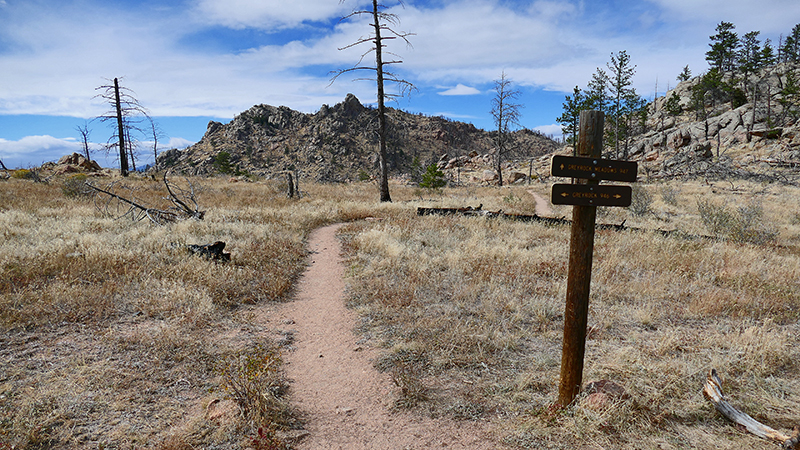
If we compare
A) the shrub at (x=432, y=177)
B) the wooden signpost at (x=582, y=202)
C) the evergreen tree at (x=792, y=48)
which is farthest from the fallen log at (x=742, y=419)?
the evergreen tree at (x=792, y=48)

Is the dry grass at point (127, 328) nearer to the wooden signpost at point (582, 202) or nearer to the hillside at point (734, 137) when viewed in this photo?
the wooden signpost at point (582, 202)

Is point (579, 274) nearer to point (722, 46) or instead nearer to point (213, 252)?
point (213, 252)

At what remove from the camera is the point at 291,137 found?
331 feet

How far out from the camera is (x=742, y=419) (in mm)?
3477

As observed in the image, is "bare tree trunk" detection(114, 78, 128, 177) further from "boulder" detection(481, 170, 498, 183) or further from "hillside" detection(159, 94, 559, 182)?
"hillside" detection(159, 94, 559, 182)

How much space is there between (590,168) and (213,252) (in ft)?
27.1

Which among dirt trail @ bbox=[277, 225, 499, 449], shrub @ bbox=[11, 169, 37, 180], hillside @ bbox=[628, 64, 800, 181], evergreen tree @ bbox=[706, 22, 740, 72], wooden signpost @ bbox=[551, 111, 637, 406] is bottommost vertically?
dirt trail @ bbox=[277, 225, 499, 449]

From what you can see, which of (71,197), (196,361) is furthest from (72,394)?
(71,197)

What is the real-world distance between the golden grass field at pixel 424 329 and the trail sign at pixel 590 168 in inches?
90.3

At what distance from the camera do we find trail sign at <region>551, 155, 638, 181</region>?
3379 millimetres

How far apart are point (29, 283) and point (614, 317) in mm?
10440

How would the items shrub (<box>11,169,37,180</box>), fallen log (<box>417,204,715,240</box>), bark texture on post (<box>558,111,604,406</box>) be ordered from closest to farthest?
1. bark texture on post (<box>558,111,604,406</box>)
2. fallen log (<box>417,204,715,240</box>)
3. shrub (<box>11,169,37,180</box>)

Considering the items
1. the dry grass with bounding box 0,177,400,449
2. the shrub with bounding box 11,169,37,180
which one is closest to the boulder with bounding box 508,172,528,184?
the dry grass with bounding box 0,177,400,449

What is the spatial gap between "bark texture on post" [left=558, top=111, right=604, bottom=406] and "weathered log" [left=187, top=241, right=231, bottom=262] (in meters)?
7.64
